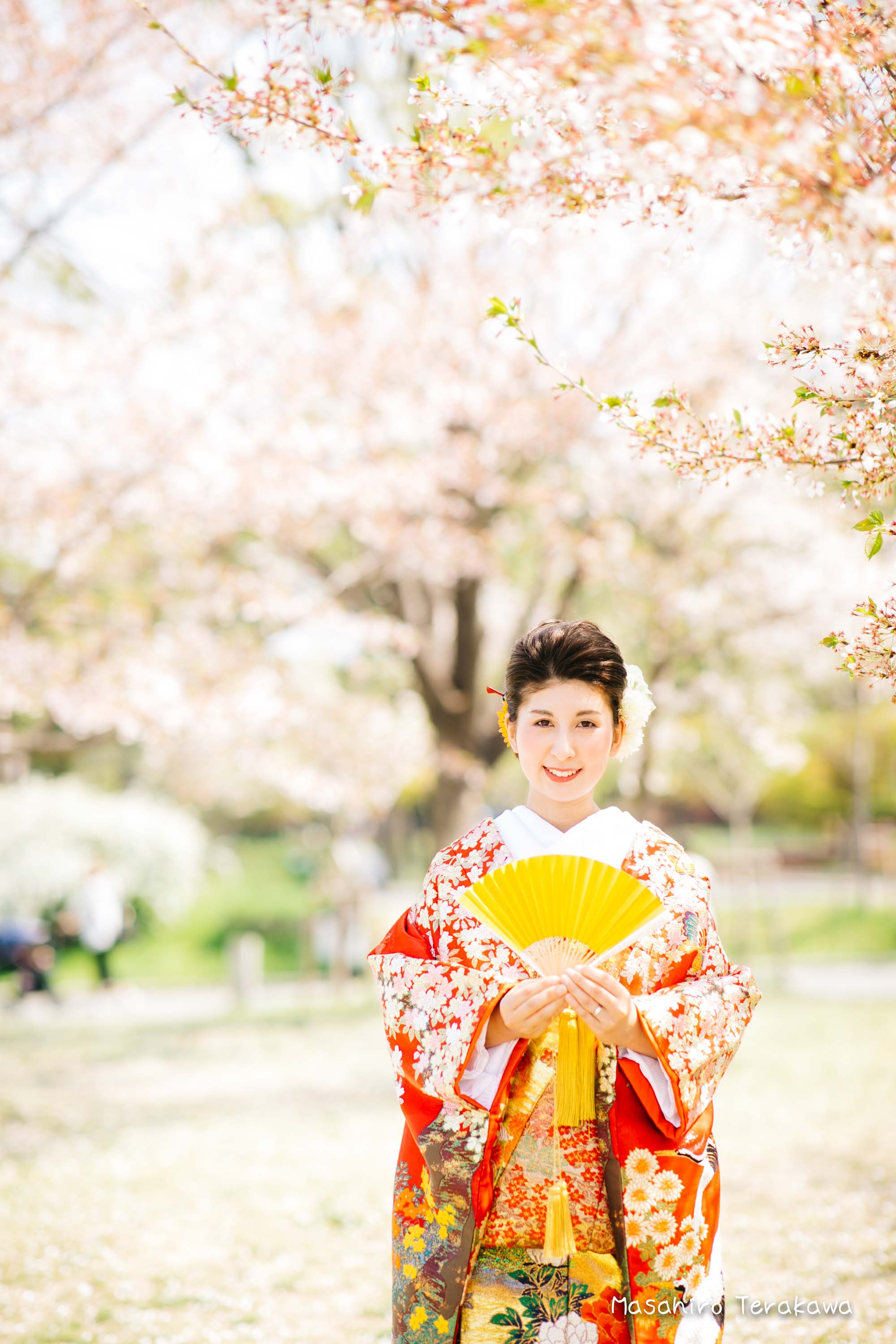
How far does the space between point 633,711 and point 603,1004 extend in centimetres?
62

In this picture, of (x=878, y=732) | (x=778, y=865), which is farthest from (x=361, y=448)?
(x=778, y=865)

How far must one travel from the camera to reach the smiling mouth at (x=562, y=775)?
2.12 metres

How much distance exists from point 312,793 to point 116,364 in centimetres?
569

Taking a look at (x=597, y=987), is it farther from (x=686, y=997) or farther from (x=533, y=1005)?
Answer: (x=686, y=997)

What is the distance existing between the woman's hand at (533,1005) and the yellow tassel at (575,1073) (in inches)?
2.9

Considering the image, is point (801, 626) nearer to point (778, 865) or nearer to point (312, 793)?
point (312, 793)

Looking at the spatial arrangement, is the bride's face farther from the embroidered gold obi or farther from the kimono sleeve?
the embroidered gold obi

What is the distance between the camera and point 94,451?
7.43 metres

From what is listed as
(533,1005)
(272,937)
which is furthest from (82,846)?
(533,1005)

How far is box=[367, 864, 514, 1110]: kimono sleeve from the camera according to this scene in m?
1.92

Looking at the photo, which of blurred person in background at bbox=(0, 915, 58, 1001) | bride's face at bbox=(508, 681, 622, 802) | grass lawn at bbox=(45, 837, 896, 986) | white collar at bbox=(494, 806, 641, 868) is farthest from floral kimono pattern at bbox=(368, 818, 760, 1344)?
grass lawn at bbox=(45, 837, 896, 986)

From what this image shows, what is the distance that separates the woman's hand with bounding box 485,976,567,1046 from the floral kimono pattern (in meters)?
0.06

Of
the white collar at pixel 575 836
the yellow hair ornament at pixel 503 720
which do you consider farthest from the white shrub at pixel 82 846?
the white collar at pixel 575 836

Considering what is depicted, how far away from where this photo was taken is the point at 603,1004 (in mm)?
1824
